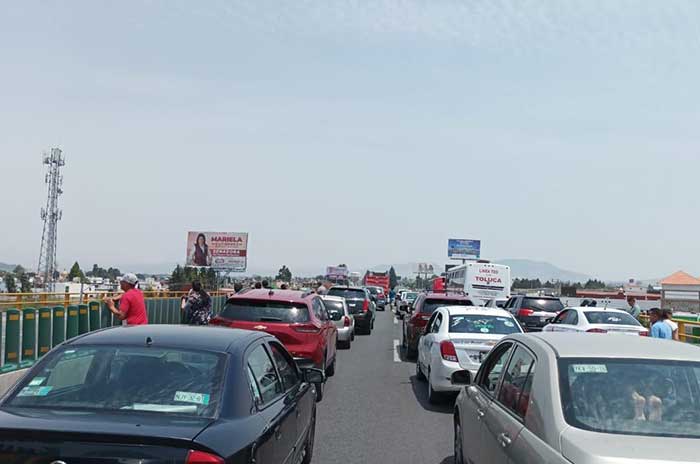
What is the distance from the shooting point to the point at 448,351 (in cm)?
1122

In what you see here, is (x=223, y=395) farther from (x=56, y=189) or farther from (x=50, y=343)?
(x=56, y=189)

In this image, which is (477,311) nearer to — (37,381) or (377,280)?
(37,381)

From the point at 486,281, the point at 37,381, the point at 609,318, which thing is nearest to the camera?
the point at 37,381

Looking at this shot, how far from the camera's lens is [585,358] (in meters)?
4.62

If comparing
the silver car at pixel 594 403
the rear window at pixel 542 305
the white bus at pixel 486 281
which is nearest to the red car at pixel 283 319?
the silver car at pixel 594 403

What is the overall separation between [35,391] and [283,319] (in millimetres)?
7486

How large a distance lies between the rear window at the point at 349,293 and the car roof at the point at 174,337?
2174 centimetres

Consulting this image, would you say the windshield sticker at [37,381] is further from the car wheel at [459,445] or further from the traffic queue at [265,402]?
the car wheel at [459,445]

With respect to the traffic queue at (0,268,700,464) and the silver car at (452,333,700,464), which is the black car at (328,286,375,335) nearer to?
the traffic queue at (0,268,700,464)

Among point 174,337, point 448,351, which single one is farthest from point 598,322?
point 174,337

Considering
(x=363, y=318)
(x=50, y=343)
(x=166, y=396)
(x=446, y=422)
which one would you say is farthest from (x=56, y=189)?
(x=166, y=396)

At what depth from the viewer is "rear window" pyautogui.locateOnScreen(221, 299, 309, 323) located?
11805 millimetres

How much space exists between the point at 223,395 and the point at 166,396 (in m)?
0.35

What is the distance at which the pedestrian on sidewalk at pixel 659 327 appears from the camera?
12773mm
